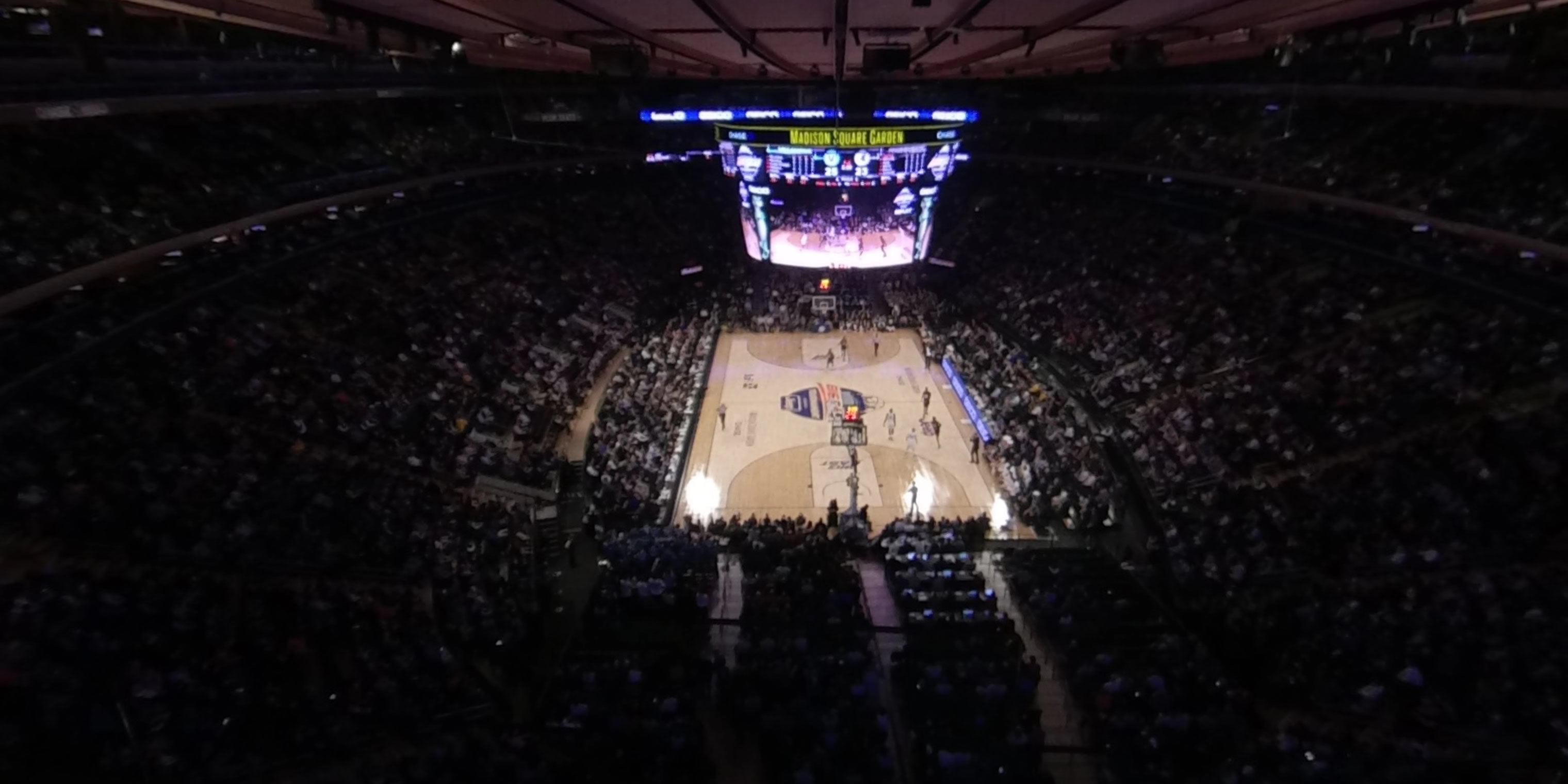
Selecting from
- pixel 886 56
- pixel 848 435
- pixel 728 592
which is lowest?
pixel 728 592

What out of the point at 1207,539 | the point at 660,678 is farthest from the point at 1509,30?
the point at 660,678

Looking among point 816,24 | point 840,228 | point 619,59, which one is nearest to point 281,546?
point 619,59

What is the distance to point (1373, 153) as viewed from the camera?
16656 millimetres

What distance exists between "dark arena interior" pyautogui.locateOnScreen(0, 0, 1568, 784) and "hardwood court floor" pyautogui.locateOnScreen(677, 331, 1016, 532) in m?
0.15

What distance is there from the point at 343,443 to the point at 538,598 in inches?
157

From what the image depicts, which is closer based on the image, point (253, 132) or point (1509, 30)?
point (1509, 30)

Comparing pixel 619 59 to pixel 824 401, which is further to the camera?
pixel 824 401

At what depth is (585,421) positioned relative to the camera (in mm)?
17406

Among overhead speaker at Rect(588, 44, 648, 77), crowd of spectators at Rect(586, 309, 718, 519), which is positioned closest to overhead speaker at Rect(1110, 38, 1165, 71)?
overhead speaker at Rect(588, 44, 648, 77)

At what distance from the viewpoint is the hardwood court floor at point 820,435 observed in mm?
16422

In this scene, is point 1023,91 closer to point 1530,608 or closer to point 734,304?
point 734,304

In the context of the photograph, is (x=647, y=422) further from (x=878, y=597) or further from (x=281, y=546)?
(x=281, y=546)

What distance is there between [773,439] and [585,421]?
434 centimetres

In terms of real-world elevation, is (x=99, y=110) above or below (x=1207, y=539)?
above
